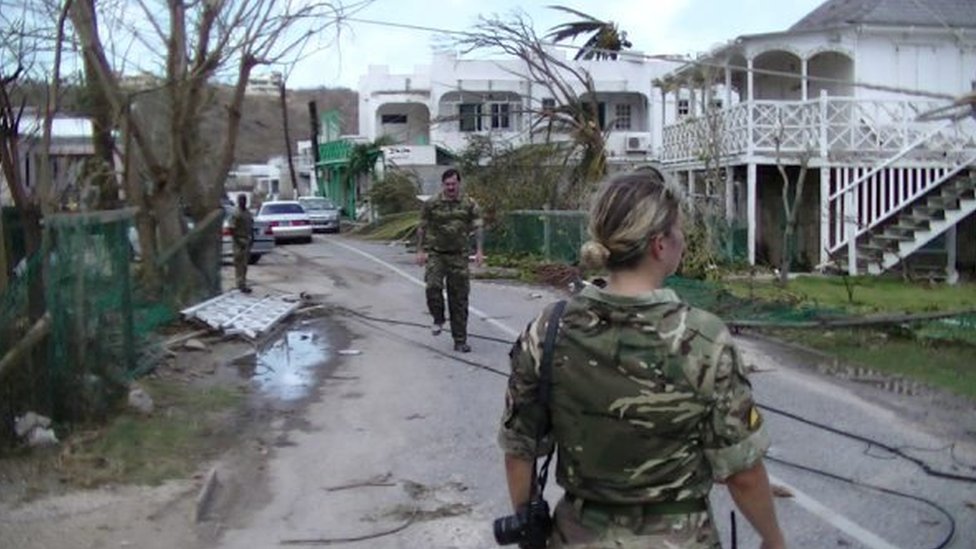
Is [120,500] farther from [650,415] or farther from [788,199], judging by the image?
[788,199]

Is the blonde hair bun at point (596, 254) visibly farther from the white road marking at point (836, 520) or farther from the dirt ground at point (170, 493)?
the dirt ground at point (170, 493)

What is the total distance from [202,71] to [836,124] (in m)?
13.6

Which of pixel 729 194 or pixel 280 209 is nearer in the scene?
pixel 729 194

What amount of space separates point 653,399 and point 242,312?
13.1 m

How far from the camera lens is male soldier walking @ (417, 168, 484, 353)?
12.5 metres

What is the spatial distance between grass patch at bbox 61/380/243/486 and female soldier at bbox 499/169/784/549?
5.17 meters

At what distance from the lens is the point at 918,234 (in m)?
22.3

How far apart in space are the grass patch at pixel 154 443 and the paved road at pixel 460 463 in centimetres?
62

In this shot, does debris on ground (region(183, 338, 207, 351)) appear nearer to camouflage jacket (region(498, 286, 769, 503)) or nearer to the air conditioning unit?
camouflage jacket (region(498, 286, 769, 503))

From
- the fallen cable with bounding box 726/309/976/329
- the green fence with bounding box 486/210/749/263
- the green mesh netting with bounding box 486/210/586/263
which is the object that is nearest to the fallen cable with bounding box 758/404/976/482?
the fallen cable with bounding box 726/309/976/329

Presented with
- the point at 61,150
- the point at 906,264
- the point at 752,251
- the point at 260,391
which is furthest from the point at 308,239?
the point at 260,391

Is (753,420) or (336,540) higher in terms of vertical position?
(753,420)

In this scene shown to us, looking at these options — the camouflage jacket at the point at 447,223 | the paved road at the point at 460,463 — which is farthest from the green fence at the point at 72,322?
the camouflage jacket at the point at 447,223

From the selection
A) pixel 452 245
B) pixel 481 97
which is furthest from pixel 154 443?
pixel 481 97
